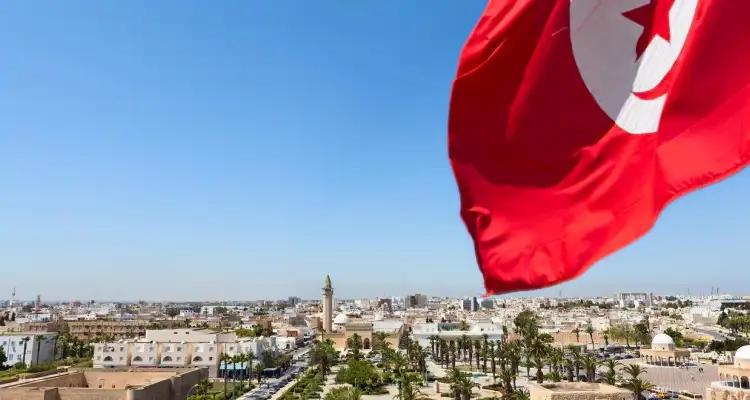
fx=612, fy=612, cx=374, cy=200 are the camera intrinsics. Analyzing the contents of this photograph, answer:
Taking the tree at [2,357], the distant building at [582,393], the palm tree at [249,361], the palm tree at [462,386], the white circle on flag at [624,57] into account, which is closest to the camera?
the white circle on flag at [624,57]

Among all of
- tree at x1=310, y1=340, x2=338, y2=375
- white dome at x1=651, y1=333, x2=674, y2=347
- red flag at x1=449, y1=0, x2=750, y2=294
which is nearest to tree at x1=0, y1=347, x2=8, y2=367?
tree at x1=310, y1=340, x2=338, y2=375

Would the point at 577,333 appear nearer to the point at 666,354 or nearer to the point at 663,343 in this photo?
the point at 663,343

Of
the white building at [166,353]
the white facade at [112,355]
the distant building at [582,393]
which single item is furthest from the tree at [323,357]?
the distant building at [582,393]

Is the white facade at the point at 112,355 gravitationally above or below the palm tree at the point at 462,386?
above

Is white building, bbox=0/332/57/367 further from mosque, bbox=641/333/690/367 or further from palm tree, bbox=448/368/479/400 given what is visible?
mosque, bbox=641/333/690/367

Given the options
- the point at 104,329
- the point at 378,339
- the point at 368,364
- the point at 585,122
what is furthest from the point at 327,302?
the point at 585,122

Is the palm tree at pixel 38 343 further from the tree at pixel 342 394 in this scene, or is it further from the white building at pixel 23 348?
the tree at pixel 342 394

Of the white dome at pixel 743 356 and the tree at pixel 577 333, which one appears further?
the tree at pixel 577 333

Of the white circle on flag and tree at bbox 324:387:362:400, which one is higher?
the white circle on flag
